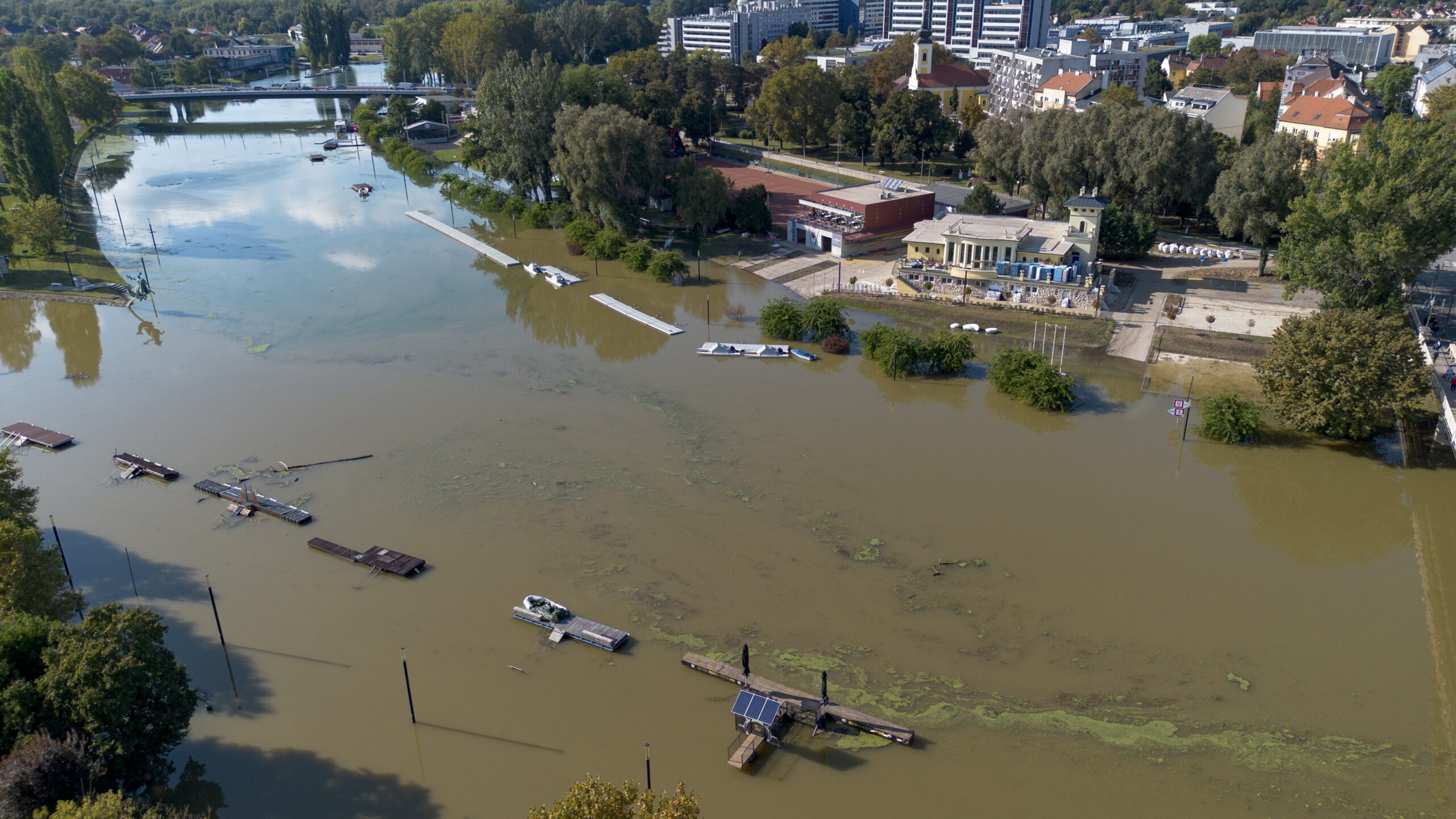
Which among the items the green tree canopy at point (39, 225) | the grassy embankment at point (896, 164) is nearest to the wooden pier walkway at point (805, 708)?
the green tree canopy at point (39, 225)

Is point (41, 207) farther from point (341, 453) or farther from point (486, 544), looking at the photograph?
point (486, 544)

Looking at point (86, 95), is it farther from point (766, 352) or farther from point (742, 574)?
point (742, 574)

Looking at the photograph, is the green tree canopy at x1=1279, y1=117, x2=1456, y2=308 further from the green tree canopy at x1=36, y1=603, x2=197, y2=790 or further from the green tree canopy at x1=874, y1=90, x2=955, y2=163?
the green tree canopy at x1=36, y1=603, x2=197, y2=790

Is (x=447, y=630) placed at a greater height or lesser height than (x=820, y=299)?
lesser

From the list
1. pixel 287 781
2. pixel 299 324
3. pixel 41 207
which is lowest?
pixel 287 781

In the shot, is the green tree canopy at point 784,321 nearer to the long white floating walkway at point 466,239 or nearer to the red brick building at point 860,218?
the red brick building at point 860,218

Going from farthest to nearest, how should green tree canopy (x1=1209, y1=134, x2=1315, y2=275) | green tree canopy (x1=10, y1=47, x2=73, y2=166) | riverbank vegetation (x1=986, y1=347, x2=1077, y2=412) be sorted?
green tree canopy (x1=10, y1=47, x2=73, y2=166)
green tree canopy (x1=1209, y1=134, x2=1315, y2=275)
riverbank vegetation (x1=986, y1=347, x2=1077, y2=412)

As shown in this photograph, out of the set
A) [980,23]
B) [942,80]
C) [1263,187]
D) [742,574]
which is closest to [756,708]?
[742,574]

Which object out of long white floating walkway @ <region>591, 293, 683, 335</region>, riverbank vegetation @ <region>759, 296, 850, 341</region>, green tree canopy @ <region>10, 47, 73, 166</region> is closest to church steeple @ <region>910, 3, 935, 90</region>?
long white floating walkway @ <region>591, 293, 683, 335</region>

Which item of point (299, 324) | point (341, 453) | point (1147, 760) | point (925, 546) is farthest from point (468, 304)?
point (1147, 760)
